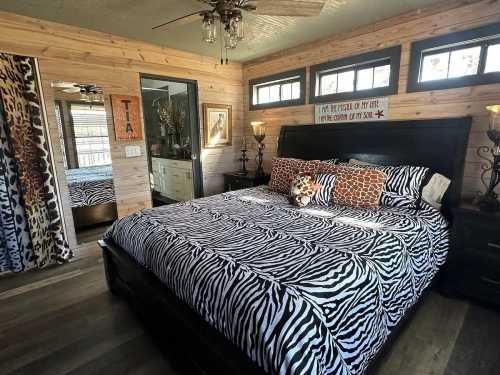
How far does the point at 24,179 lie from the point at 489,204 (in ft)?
13.4

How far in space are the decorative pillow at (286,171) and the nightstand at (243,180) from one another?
0.73m

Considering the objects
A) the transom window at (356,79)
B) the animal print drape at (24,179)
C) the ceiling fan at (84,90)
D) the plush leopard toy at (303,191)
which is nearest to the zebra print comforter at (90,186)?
the animal print drape at (24,179)

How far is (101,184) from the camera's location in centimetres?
320

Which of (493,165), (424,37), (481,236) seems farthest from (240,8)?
(481,236)

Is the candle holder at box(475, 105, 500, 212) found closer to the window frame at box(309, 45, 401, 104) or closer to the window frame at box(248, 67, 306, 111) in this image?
the window frame at box(309, 45, 401, 104)

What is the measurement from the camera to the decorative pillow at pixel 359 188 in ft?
7.53

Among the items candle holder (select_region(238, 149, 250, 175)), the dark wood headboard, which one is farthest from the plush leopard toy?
candle holder (select_region(238, 149, 250, 175))

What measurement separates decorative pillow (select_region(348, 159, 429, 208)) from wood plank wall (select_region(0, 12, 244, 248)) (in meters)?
2.61

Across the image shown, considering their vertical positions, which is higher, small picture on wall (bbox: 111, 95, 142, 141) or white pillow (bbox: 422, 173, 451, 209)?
small picture on wall (bbox: 111, 95, 142, 141)

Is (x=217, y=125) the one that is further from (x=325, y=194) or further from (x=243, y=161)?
(x=325, y=194)

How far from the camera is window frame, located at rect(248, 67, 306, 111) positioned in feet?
11.6

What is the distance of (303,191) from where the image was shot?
2.45 meters

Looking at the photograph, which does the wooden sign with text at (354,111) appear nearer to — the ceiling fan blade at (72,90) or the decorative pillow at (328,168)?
the decorative pillow at (328,168)

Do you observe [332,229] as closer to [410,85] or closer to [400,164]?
[400,164]
